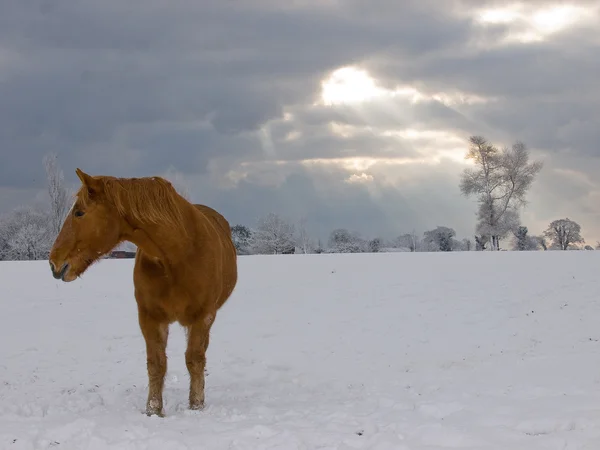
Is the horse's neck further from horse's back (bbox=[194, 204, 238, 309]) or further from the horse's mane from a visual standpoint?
horse's back (bbox=[194, 204, 238, 309])

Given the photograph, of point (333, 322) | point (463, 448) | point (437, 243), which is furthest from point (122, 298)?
point (437, 243)

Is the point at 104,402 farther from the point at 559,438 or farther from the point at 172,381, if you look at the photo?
the point at 559,438

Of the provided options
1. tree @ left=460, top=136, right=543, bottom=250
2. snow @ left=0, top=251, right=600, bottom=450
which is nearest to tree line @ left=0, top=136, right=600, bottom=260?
tree @ left=460, top=136, right=543, bottom=250

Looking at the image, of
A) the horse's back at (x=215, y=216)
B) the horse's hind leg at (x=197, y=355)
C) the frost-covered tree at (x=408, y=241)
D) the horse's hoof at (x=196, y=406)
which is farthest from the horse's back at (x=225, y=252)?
the frost-covered tree at (x=408, y=241)

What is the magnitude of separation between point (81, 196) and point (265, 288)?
12.6m

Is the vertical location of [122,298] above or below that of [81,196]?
below

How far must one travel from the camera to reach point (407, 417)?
6191 millimetres

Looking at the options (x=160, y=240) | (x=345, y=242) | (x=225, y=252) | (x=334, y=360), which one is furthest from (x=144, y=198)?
(x=345, y=242)

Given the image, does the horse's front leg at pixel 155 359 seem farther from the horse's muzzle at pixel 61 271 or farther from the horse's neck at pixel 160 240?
the horse's muzzle at pixel 61 271

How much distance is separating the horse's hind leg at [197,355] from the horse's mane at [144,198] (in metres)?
1.08

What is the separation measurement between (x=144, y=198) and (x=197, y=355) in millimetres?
1771

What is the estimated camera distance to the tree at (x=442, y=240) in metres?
63.6

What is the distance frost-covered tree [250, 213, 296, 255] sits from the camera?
190 feet

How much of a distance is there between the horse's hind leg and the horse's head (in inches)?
50.0
